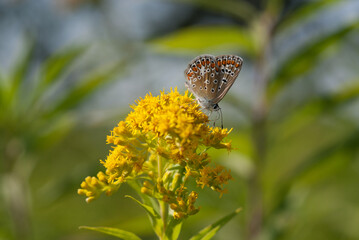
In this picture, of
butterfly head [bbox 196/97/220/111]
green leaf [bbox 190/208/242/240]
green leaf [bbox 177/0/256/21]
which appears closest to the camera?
green leaf [bbox 190/208/242/240]

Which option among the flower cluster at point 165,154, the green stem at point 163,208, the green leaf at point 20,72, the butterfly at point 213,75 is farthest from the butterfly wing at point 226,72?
the green leaf at point 20,72

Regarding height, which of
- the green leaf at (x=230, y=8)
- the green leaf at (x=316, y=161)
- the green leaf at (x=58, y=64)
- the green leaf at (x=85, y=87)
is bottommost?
the green leaf at (x=316, y=161)

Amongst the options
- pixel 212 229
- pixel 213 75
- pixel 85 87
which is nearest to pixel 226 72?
pixel 213 75

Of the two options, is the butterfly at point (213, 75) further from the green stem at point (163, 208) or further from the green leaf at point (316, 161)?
the green leaf at point (316, 161)

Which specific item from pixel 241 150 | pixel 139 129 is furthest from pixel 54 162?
pixel 139 129

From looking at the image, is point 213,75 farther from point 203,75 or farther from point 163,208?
point 163,208

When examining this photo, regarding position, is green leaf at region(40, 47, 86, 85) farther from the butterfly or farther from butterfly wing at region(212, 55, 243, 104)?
butterfly wing at region(212, 55, 243, 104)

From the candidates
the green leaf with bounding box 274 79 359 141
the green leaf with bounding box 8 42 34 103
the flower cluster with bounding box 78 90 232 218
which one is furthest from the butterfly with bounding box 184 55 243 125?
the green leaf with bounding box 8 42 34 103
